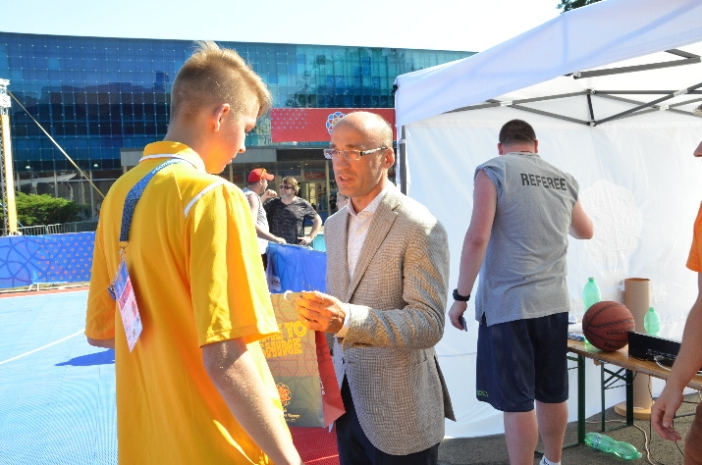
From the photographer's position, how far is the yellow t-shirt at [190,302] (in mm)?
1256

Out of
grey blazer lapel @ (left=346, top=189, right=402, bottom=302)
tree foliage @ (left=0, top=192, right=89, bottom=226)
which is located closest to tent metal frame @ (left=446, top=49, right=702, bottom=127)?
grey blazer lapel @ (left=346, top=189, right=402, bottom=302)

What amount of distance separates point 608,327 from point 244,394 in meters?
3.23

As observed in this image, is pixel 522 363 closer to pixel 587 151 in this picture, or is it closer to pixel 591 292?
pixel 591 292

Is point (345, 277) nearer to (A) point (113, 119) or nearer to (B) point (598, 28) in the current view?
(B) point (598, 28)

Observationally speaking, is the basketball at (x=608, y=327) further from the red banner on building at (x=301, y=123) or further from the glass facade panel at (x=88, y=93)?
the glass facade panel at (x=88, y=93)

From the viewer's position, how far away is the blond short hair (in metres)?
1.49

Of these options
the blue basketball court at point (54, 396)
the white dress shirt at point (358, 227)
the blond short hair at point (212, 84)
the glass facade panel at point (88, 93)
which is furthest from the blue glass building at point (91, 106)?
the blond short hair at point (212, 84)

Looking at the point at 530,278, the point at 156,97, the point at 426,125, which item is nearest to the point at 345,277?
the point at 530,278

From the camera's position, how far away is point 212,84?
150 cm

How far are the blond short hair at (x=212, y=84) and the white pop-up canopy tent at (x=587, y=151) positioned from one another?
6.82 ft

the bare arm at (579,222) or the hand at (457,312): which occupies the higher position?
the bare arm at (579,222)

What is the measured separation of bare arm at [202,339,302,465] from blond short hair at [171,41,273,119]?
602 millimetres

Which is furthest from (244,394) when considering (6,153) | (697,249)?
(6,153)

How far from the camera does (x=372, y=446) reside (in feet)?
7.14
